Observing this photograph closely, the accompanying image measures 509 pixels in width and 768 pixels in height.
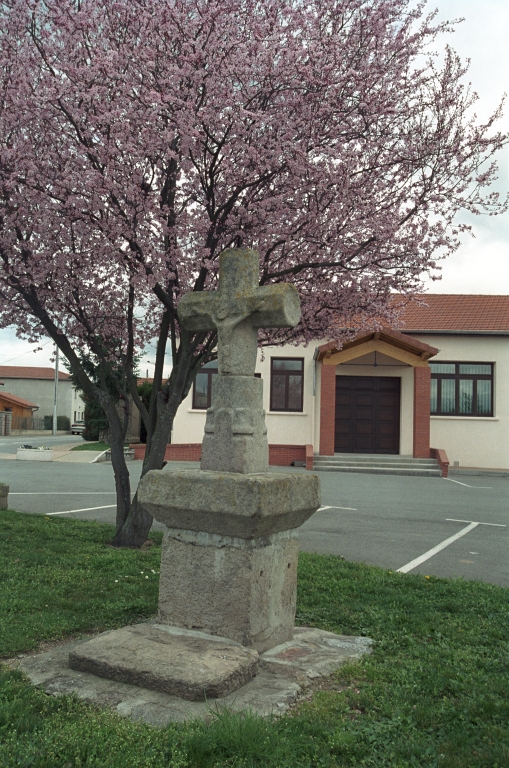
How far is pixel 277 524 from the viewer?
13.3 ft

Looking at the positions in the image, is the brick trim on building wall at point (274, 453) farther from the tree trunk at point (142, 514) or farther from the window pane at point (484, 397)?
the tree trunk at point (142, 514)

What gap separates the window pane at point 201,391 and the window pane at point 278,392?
2591 mm

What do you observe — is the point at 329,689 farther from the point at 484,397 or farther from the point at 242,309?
the point at 484,397

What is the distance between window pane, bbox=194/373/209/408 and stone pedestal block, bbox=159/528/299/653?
21793 millimetres

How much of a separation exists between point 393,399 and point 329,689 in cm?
2197

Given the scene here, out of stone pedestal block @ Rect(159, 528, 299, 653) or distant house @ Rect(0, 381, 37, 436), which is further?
distant house @ Rect(0, 381, 37, 436)

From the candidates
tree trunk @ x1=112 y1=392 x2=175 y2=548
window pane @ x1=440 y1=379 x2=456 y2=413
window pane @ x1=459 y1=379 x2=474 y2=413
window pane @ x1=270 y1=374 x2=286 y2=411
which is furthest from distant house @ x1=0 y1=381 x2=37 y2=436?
tree trunk @ x1=112 y1=392 x2=175 y2=548

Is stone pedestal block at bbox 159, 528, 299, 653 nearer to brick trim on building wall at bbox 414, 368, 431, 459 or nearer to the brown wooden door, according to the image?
brick trim on building wall at bbox 414, 368, 431, 459

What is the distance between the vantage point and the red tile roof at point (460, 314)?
2547 centimetres

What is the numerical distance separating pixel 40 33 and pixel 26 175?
1526 mm

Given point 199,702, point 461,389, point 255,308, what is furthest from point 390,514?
point 461,389

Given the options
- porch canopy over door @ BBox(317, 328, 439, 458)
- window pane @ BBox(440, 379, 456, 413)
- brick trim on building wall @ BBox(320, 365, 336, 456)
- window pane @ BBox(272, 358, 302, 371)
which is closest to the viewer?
porch canopy over door @ BBox(317, 328, 439, 458)

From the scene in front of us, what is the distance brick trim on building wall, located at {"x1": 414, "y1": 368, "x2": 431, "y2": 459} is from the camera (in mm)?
23656

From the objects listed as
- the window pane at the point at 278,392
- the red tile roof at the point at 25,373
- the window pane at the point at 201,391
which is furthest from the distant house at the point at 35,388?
the window pane at the point at 278,392
